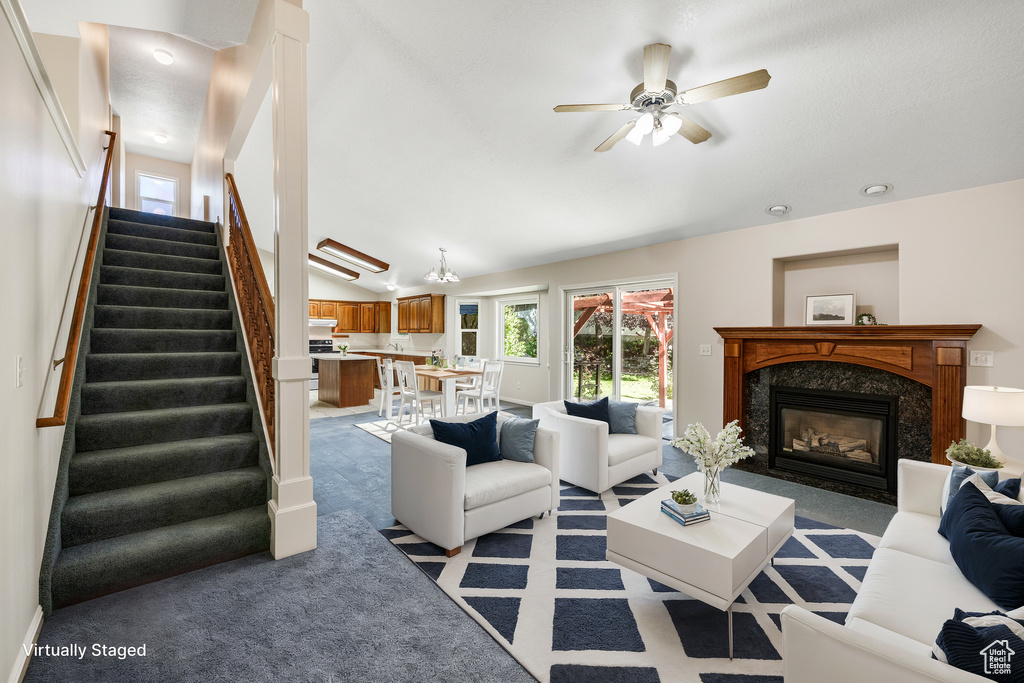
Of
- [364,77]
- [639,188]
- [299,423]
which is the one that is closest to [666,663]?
[299,423]

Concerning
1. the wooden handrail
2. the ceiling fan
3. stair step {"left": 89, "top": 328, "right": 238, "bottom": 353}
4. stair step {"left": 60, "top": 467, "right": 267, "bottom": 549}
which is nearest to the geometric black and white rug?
stair step {"left": 60, "top": 467, "right": 267, "bottom": 549}

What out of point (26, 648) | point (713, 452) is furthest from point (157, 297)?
point (713, 452)

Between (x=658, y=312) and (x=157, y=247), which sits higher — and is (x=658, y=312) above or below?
below

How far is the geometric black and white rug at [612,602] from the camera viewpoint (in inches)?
69.2

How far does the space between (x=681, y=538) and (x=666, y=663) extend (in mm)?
479

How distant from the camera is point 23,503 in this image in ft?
5.59

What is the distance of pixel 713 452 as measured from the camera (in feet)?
7.87

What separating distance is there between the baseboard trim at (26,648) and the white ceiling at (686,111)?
352 cm

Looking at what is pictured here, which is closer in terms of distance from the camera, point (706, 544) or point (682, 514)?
point (706, 544)

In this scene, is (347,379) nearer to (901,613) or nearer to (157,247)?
(157,247)

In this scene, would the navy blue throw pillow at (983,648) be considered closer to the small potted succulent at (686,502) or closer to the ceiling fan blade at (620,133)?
the small potted succulent at (686,502)

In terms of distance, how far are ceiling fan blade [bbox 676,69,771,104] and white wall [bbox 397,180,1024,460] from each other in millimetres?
2351

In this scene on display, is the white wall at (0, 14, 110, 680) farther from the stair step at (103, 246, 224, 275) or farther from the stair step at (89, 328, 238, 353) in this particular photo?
the stair step at (103, 246, 224, 275)

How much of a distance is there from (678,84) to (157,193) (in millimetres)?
9209
